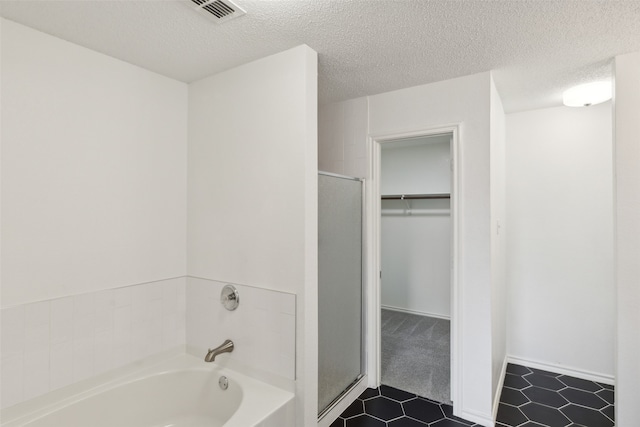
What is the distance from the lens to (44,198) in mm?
1816

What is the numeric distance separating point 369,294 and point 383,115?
1.49 meters

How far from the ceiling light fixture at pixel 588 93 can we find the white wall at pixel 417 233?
167 cm

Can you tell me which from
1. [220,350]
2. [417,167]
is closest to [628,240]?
[220,350]

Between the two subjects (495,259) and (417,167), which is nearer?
(495,259)

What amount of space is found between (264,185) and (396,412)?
191 centimetres

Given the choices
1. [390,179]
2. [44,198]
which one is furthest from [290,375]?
[390,179]

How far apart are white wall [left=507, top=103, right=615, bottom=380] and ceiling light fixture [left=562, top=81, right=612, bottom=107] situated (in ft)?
1.25

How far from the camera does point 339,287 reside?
2568 millimetres

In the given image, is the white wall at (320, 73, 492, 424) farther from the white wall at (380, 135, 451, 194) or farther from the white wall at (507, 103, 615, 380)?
the white wall at (380, 135, 451, 194)

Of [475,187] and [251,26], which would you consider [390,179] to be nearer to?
[475,187]

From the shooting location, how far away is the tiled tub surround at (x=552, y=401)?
7.70 ft

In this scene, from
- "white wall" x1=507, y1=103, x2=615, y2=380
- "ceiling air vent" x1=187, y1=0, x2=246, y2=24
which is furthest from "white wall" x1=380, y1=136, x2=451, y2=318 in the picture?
"ceiling air vent" x1=187, y1=0, x2=246, y2=24

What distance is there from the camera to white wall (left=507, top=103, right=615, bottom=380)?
2900 mm

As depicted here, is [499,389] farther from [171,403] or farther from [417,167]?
[417,167]
